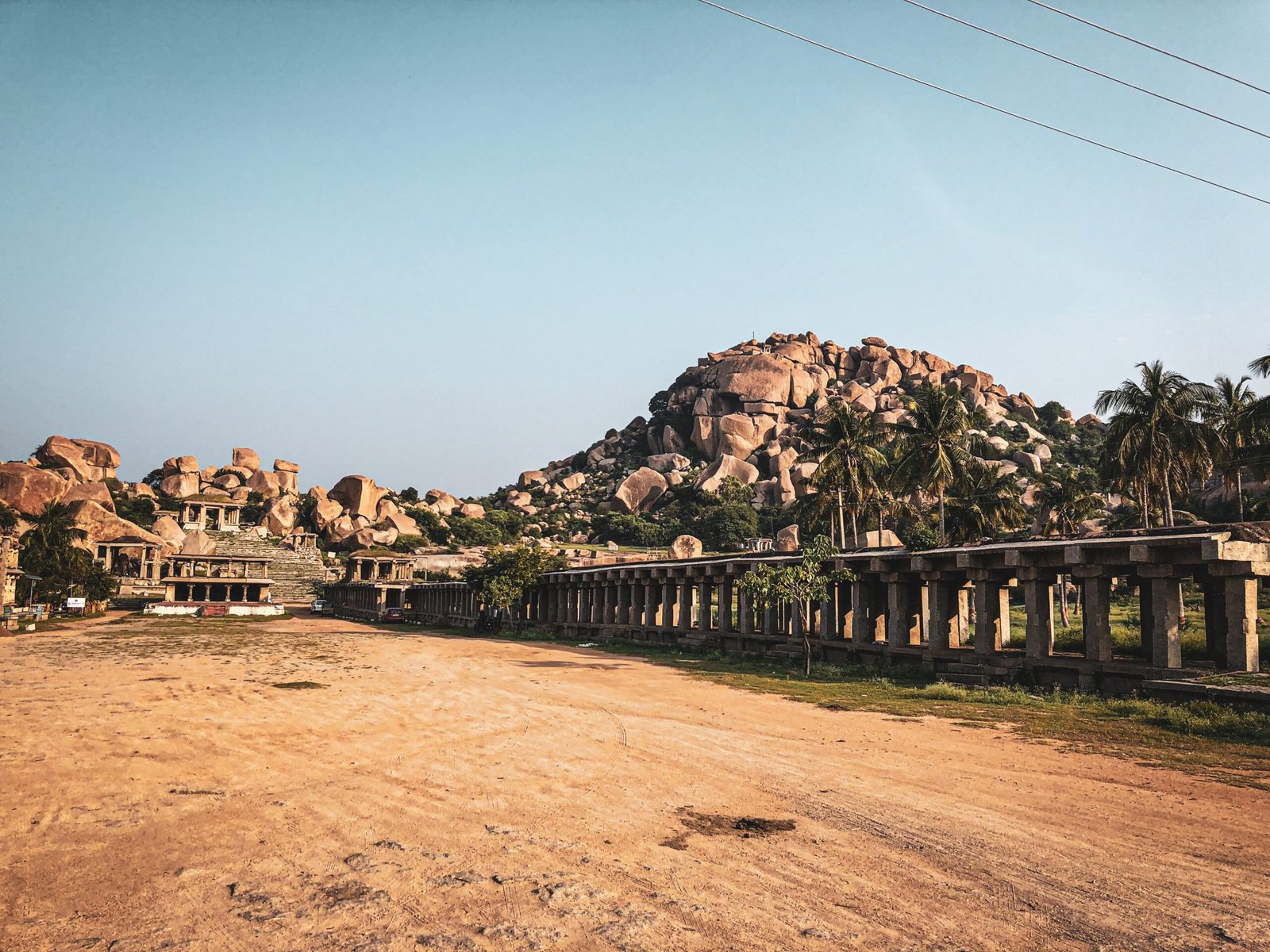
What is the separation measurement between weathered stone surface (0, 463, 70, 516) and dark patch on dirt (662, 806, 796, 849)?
4287 inches

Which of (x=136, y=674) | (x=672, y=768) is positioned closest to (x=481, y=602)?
(x=136, y=674)

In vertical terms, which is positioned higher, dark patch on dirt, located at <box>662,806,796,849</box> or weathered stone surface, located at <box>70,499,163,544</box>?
weathered stone surface, located at <box>70,499,163,544</box>

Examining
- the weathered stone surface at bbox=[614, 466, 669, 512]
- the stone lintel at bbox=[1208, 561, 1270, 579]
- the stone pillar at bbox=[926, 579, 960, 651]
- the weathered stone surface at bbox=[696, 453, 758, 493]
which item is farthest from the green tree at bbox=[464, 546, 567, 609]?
the weathered stone surface at bbox=[614, 466, 669, 512]

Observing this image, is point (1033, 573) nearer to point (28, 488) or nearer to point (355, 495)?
point (28, 488)

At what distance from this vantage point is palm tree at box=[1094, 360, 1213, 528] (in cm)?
4266

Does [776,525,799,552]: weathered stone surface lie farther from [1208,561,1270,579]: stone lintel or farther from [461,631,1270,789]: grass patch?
[1208,561,1270,579]: stone lintel

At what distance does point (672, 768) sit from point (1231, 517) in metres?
88.4

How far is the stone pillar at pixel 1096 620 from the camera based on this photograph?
19609 millimetres

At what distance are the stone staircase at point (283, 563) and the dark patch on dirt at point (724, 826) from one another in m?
103

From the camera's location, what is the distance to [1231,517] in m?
76.4

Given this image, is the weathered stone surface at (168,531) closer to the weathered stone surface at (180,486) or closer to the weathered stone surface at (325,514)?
the weathered stone surface at (325,514)

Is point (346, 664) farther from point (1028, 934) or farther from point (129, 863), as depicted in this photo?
point (1028, 934)

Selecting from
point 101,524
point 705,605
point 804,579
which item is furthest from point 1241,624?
point 101,524

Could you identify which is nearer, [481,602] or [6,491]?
[481,602]
